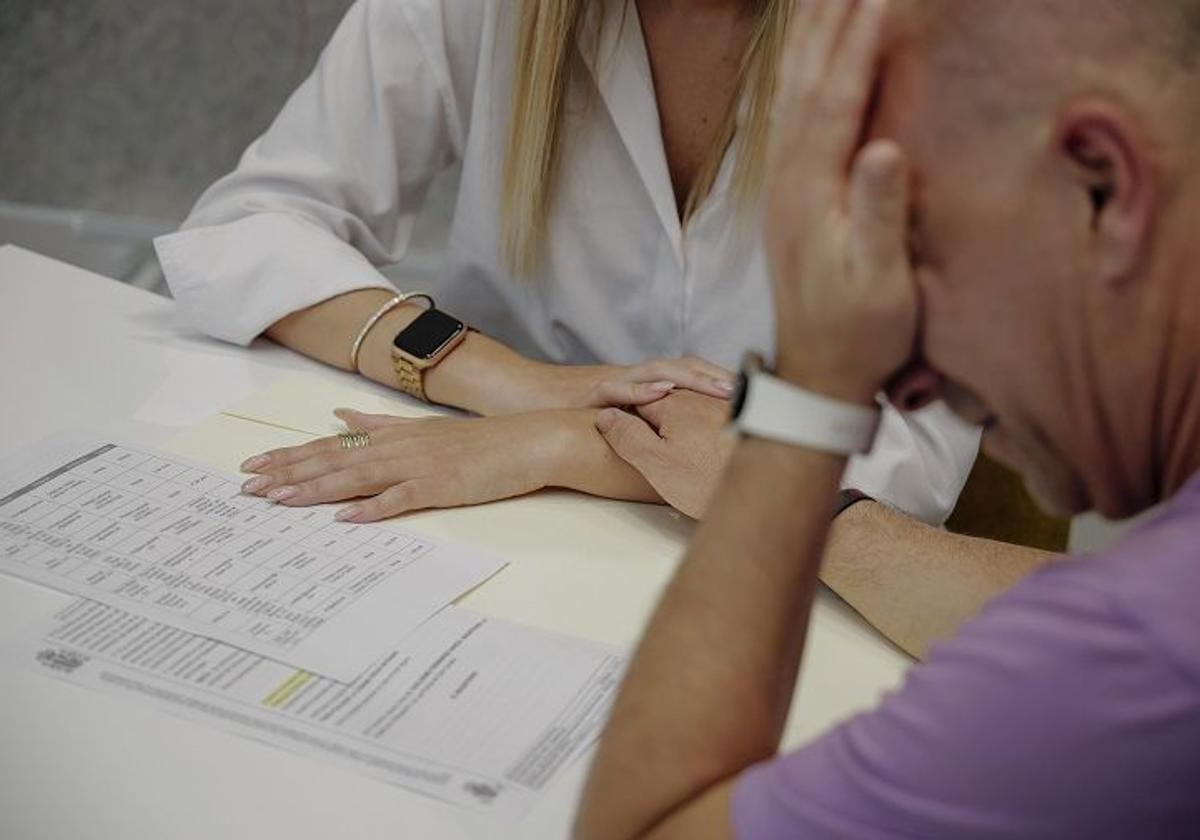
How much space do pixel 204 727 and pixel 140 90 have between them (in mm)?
2180

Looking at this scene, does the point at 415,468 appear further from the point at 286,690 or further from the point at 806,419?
the point at 806,419

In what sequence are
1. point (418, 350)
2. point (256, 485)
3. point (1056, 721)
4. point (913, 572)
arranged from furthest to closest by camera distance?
point (418, 350)
point (256, 485)
point (913, 572)
point (1056, 721)

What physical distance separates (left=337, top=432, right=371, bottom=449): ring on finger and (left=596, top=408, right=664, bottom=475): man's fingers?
0.20m

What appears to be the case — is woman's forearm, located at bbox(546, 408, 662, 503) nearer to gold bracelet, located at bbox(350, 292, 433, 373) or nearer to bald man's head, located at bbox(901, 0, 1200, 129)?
gold bracelet, located at bbox(350, 292, 433, 373)

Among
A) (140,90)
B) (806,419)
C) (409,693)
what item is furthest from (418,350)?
(140,90)

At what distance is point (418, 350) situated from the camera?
148cm

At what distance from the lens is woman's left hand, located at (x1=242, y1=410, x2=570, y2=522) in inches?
49.3

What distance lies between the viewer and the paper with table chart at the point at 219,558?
3.51ft

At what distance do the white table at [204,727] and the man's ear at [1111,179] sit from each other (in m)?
0.31

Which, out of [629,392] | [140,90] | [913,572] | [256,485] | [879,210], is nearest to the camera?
[879,210]

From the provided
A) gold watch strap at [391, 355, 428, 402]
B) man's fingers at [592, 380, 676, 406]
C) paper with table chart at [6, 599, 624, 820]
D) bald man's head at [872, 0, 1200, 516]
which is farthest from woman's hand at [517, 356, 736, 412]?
bald man's head at [872, 0, 1200, 516]

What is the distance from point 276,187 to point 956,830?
1.20 meters

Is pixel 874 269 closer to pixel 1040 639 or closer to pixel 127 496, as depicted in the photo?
pixel 1040 639

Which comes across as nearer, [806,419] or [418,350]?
[806,419]
